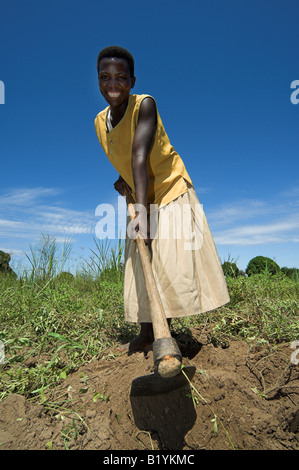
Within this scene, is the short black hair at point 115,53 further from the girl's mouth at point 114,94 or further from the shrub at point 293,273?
the shrub at point 293,273

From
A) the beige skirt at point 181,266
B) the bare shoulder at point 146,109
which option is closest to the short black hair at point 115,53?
the bare shoulder at point 146,109

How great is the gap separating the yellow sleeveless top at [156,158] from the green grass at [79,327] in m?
1.23

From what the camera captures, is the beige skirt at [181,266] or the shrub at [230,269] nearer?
the beige skirt at [181,266]

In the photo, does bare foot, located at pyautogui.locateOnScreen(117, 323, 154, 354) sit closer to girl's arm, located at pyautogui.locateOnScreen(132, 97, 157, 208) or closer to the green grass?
the green grass

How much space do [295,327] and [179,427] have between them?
155 centimetres

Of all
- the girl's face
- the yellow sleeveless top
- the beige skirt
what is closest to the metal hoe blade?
the beige skirt

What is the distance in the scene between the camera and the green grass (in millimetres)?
2393

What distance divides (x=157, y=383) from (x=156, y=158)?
4.80 ft

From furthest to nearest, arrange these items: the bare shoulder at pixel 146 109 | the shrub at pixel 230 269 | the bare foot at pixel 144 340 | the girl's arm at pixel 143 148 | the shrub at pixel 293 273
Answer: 1. the shrub at pixel 293 273
2. the shrub at pixel 230 269
3. the bare foot at pixel 144 340
4. the bare shoulder at pixel 146 109
5. the girl's arm at pixel 143 148

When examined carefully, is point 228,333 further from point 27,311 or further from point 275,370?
point 27,311

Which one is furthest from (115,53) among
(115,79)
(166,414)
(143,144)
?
(166,414)

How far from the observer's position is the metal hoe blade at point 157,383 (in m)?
1.68
